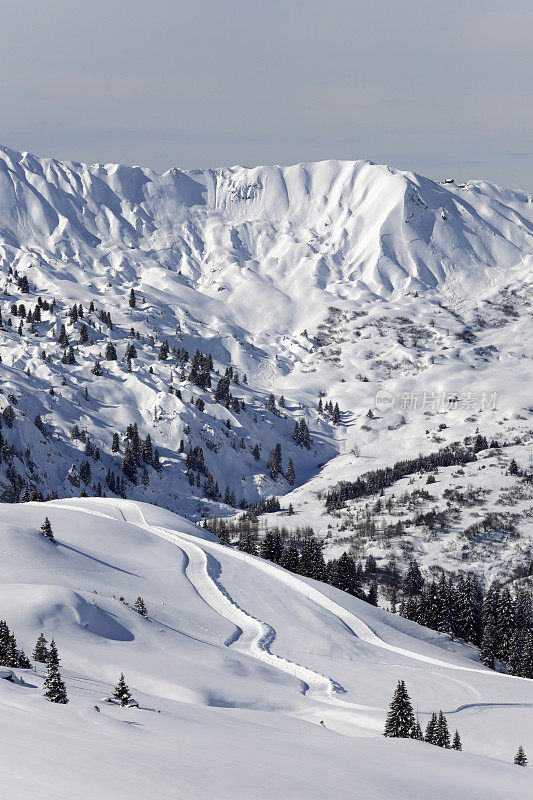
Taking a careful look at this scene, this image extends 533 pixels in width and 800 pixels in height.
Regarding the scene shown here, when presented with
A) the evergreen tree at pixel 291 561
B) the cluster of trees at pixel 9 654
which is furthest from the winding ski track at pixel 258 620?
the evergreen tree at pixel 291 561

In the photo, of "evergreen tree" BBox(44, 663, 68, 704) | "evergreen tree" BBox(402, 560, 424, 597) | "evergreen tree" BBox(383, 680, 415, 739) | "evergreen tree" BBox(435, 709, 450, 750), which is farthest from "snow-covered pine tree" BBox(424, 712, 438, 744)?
"evergreen tree" BBox(402, 560, 424, 597)

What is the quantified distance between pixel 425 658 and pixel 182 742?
197 feet

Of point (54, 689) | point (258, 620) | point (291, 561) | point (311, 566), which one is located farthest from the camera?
point (291, 561)

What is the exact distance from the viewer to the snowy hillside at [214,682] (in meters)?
22.3

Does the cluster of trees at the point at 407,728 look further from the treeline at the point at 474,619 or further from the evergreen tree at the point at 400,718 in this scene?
the treeline at the point at 474,619

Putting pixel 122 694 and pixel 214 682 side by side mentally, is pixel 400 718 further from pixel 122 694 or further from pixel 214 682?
pixel 122 694

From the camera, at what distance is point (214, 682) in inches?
2045

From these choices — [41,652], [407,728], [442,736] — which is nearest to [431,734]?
[442,736]

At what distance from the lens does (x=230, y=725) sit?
34.9m

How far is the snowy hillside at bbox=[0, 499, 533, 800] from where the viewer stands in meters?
22.3

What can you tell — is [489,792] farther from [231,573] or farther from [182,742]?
[231,573]

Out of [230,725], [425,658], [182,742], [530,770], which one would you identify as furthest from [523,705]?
[182,742]

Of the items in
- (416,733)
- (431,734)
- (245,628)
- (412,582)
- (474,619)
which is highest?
(412,582)

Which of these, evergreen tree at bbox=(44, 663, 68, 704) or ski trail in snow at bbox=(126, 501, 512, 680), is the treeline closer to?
ski trail in snow at bbox=(126, 501, 512, 680)
